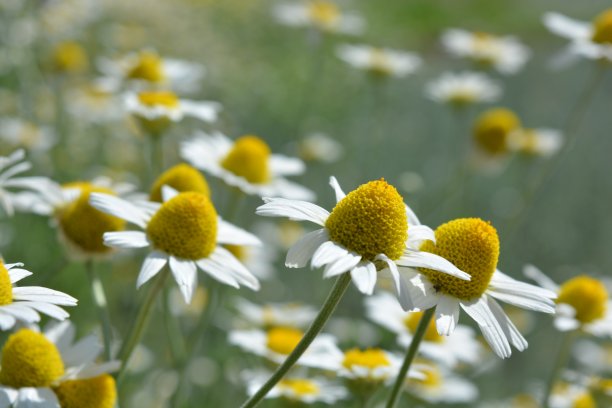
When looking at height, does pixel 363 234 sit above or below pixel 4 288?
above

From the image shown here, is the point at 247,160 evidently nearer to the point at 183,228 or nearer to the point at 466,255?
the point at 183,228

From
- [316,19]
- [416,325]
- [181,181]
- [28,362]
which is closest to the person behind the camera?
[28,362]

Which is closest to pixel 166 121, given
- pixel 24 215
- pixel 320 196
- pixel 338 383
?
pixel 338 383

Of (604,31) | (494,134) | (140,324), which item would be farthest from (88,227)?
(494,134)

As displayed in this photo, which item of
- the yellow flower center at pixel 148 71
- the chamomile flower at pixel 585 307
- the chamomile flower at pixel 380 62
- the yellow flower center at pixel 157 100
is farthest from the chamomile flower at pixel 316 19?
the chamomile flower at pixel 585 307

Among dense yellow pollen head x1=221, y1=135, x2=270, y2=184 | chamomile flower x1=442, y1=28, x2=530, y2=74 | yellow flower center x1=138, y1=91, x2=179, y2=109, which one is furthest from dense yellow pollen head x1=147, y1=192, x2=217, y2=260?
chamomile flower x1=442, y1=28, x2=530, y2=74
